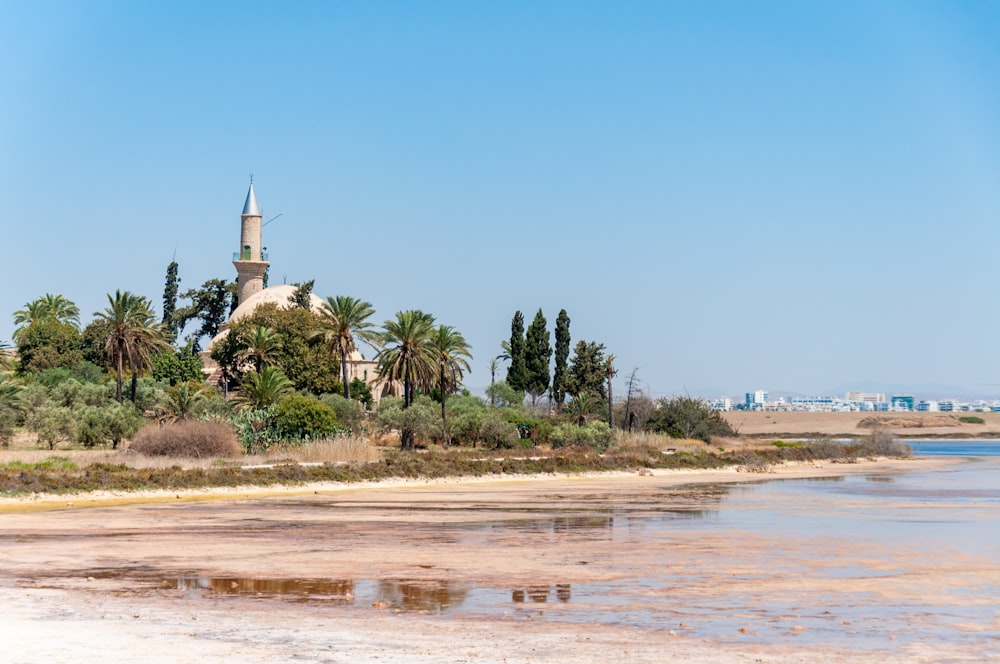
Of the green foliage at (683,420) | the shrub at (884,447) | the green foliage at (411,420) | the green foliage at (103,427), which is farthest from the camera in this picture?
the shrub at (884,447)

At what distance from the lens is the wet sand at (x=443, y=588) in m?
11.9

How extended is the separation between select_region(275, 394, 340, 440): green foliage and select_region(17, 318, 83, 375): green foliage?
3409cm

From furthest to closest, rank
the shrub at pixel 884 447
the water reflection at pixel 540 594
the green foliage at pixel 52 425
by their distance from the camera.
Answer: the shrub at pixel 884 447 → the green foliage at pixel 52 425 → the water reflection at pixel 540 594

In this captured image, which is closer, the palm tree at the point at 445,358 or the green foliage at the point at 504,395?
the palm tree at the point at 445,358

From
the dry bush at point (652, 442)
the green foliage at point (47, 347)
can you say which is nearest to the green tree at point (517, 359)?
the dry bush at point (652, 442)

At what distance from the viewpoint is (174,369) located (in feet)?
271

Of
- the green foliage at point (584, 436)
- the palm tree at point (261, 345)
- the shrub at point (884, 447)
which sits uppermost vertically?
the palm tree at point (261, 345)

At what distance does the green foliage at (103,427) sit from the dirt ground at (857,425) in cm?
8603

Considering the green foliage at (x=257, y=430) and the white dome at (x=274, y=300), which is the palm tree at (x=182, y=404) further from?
Result: the white dome at (x=274, y=300)

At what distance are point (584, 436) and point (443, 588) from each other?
4739cm

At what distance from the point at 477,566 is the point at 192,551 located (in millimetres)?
5362

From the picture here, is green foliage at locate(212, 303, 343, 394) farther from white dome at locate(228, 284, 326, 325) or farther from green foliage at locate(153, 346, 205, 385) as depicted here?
white dome at locate(228, 284, 326, 325)

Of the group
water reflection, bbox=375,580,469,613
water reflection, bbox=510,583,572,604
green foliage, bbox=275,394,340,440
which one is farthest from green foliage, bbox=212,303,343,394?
water reflection, bbox=510,583,572,604

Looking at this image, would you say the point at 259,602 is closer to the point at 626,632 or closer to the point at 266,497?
the point at 626,632
